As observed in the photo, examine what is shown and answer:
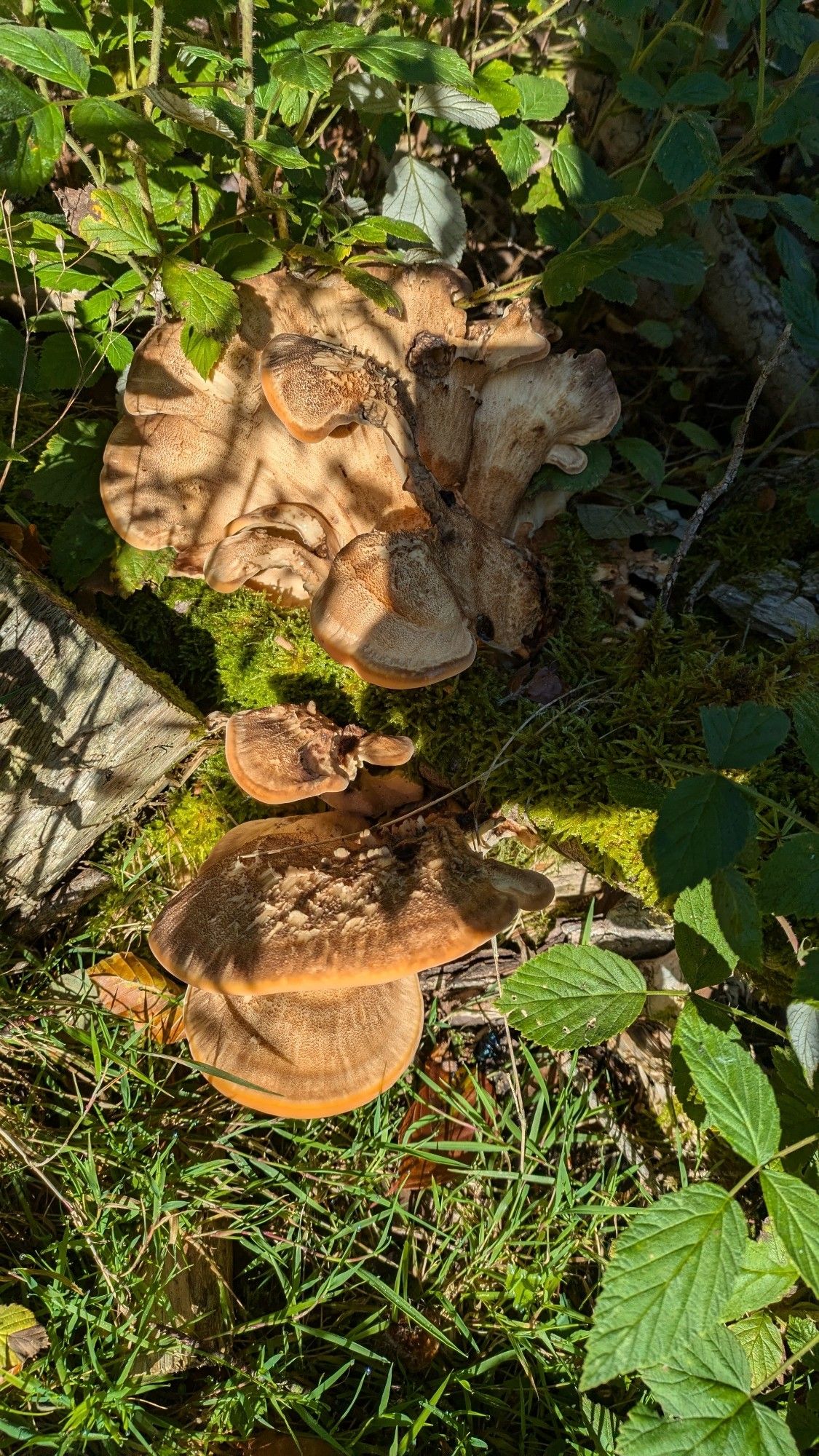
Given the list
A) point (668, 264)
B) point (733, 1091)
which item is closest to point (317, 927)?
point (733, 1091)

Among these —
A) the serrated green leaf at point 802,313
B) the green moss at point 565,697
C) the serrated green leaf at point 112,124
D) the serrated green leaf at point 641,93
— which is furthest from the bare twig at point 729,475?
the serrated green leaf at point 112,124

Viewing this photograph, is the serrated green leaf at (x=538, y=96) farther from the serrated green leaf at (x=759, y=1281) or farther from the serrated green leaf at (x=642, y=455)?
the serrated green leaf at (x=759, y=1281)

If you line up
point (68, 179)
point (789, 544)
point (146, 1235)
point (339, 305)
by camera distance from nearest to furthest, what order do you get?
1. point (146, 1235)
2. point (339, 305)
3. point (68, 179)
4. point (789, 544)

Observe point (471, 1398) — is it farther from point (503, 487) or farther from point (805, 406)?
point (805, 406)

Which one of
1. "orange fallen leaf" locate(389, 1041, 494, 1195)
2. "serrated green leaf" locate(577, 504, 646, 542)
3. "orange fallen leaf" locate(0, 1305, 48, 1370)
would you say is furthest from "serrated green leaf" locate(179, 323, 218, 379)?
"orange fallen leaf" locate(0, 1305, 48, 1370)

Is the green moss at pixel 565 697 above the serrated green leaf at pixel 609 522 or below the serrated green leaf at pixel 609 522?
below

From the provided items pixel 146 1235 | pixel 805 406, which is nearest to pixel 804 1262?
pixel 146 1235

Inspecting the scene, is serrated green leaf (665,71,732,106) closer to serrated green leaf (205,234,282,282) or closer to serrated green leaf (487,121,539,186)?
serrated green leaf (487,121,539,186)
